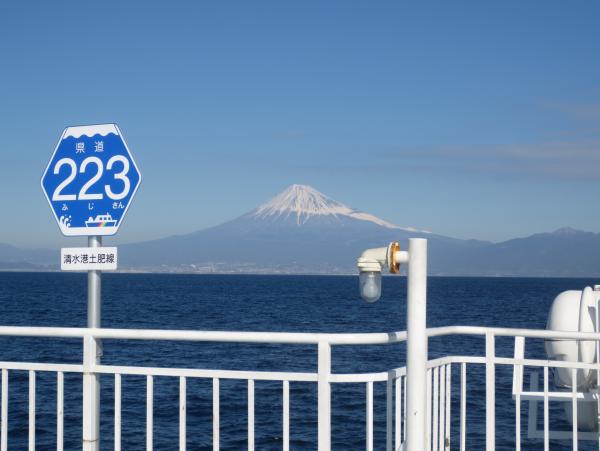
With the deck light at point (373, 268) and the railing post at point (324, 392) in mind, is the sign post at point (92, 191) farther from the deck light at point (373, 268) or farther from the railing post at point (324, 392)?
the deck light at point (373, 268)

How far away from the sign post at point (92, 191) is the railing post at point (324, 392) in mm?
1366

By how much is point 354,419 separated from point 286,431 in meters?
15.9

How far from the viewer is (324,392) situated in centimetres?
416

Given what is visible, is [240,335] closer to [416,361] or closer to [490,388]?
[416,361]

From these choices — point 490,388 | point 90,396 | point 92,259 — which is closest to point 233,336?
point 90,396

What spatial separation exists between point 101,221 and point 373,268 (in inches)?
68.0

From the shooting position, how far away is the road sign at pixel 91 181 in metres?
4.91

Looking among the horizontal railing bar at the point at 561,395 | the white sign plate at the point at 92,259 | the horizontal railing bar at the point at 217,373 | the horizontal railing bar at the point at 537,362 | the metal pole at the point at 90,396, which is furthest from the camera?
the horizontal railing bar at the point at 561,395

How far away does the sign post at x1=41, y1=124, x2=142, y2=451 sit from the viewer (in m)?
4.86

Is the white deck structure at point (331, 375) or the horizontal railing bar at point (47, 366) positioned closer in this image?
the white deck structure at point (331, 375)

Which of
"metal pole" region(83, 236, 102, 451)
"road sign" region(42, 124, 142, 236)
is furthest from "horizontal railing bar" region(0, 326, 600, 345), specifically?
"road sign" region(42, 124, 142, 236)

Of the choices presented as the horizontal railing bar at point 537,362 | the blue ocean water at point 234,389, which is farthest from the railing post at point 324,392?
the blue ocean water at point 234,389

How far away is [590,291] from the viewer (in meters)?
8.39

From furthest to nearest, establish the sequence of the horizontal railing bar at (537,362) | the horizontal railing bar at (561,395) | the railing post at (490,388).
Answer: the horizontal railing bar at (561,395), the horizontal railing bar at (537,362), the railing post at (490,388)
